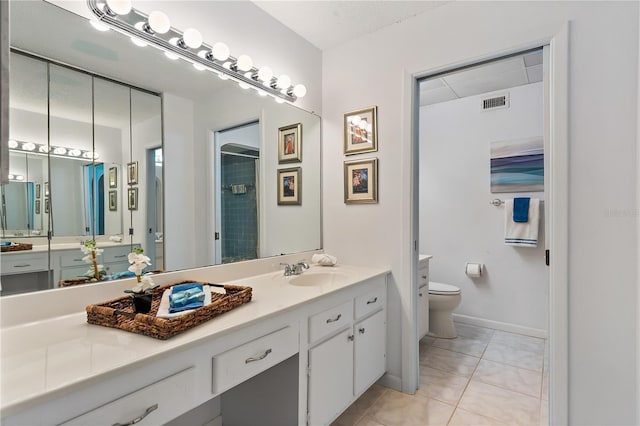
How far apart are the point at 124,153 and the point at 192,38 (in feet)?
2.00

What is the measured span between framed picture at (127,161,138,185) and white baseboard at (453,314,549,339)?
10.3 feet

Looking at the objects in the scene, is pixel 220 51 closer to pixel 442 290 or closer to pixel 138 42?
pixel 138 42

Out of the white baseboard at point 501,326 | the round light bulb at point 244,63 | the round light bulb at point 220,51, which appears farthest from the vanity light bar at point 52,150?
the white baseboard at point 501,326

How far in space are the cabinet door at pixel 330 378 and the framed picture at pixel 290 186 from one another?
0.95 meters

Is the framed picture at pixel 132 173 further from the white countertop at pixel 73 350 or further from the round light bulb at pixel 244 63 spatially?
the round light bulb at pixel 244 63

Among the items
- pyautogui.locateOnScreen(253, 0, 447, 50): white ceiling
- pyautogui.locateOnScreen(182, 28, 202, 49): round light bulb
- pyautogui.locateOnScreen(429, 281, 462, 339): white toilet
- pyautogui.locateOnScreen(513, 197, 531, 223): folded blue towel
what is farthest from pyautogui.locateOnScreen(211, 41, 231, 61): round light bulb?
pyautogui.locateOnScreen(513, 197, 531, 223): folded blue towel

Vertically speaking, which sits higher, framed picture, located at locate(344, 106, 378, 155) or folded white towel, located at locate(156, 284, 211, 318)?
framed picture, located at locate(344, 106, 378, 155)

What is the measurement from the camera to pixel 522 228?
283 cm

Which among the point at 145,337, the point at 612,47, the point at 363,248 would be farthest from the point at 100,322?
the point at 612,47

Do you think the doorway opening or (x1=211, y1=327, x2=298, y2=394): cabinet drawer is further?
the doorway opening

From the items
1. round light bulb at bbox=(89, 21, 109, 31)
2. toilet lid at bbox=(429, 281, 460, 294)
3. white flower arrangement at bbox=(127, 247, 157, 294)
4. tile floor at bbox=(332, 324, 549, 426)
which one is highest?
round light bulb at bbox=(89, 21, 109, 31)

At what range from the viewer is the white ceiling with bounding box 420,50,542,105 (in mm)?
2557

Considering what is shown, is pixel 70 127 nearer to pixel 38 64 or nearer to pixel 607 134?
pixel 38 64

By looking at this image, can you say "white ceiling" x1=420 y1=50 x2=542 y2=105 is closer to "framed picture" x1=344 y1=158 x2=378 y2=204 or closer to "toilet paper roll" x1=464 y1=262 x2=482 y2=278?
"framed picture" x1=344 y1=158 x2=378 y2=204
